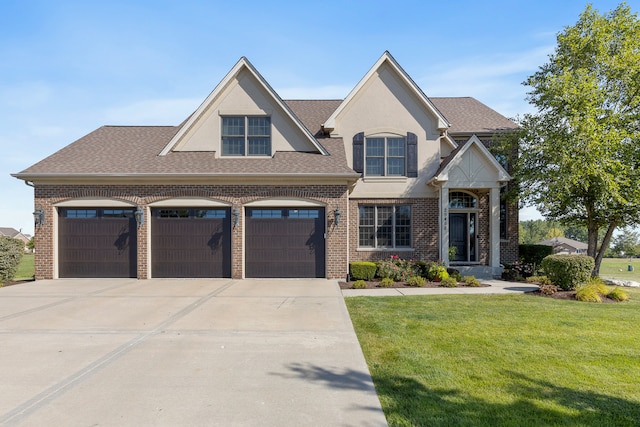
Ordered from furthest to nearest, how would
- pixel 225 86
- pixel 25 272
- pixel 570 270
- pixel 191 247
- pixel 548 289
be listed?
pixel 25 272
pixel 225 86
pixel 191 247
pixel 570 270
pixel 548 289

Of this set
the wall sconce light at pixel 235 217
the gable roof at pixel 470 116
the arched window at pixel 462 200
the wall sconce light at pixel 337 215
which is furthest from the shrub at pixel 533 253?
the wall sconce light at pixel 235 217

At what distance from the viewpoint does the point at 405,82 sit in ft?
53.1

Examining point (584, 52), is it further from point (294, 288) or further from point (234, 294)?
point (234, 294)

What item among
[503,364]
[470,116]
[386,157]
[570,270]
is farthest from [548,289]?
[470,116]

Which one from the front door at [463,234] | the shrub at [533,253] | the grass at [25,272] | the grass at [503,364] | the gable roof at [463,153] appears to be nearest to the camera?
the grass at [503,364]

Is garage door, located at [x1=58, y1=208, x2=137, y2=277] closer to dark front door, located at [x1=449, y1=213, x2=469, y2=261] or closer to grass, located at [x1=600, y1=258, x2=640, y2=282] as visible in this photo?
dark front door, located at [x1=449, y1=213, x2=469, y2=261]

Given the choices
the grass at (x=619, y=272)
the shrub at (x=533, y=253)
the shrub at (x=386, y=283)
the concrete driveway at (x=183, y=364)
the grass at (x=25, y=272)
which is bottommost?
the grass at (x=619, y=272)

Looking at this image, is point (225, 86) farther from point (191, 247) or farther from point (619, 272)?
point (619, 272)

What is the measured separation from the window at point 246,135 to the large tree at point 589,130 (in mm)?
11256

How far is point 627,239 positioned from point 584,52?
7111 cm

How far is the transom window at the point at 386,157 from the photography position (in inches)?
644

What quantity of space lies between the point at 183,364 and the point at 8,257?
12.7m

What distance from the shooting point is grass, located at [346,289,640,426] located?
3.91 metres

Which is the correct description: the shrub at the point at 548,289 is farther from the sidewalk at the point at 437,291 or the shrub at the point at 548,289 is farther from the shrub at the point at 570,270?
the sidewalk at the point at 437,291
